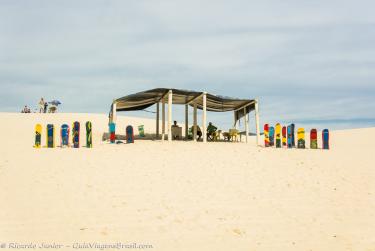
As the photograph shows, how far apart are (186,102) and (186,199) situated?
1498cm

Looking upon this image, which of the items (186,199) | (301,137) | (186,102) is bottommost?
(186,199)

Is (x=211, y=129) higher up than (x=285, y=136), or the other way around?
(x=211, y=129)

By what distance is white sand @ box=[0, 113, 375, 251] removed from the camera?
8117mm

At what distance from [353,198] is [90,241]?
7918 millimetres

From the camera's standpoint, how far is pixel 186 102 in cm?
2498

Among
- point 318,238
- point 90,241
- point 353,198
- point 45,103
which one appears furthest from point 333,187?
point 45,103

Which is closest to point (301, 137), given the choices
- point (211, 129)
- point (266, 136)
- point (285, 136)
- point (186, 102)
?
point (285, 136)

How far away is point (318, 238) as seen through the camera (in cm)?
852

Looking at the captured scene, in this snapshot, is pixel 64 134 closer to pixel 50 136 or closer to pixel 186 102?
pixel 50 136

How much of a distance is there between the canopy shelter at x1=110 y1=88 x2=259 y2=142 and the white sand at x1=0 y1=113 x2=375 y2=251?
484 centimetres

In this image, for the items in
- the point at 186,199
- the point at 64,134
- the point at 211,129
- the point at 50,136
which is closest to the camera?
the point at 186,199

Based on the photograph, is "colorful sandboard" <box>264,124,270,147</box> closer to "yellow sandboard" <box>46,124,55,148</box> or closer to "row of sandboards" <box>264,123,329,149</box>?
"row of sandboards" <box>264,123,329,149</box>

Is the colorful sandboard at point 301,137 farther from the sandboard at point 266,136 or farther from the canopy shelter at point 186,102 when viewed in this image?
the canopy shelter at point 186,102

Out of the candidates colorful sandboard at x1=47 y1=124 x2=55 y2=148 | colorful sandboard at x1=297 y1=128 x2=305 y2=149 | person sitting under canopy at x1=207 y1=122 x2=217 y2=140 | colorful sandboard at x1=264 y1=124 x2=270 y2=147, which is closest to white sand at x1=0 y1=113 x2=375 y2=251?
colorful sandboard at x1=47 y1=124 x2=55 y2=148
